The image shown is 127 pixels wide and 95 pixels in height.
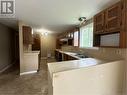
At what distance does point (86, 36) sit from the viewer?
15.7ft

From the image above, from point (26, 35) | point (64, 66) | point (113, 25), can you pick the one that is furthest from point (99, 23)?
point (26, 35)

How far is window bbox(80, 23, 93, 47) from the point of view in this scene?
4.33 meters

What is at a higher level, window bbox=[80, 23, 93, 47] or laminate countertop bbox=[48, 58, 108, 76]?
window bbox=[80, 23, 93, 47]

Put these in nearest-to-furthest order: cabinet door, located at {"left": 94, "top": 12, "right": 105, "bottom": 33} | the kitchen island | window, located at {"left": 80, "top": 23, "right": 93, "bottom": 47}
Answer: the kitchen island
cabinet door, located at {"left": 94, "top": 12, "right": 105, "bottom": 33}
window, located at {"left": 80, "top": 23, "right": 93, "bottom": 47}

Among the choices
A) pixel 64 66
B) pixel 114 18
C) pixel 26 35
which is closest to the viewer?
pixel 64 66

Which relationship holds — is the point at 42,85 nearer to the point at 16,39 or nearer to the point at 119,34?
the point at 119,34

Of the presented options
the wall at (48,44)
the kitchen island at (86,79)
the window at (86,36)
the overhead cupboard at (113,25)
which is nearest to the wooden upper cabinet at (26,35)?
the window at (86,36)

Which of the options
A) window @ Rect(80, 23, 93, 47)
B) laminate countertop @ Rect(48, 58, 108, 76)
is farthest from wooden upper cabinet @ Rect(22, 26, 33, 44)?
laminate countertop @ Rect(48, 58, 108, 76)

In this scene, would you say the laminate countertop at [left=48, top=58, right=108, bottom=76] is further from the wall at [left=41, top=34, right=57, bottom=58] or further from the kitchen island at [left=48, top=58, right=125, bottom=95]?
the wall at [left=41, top=34, right=57, bottom=58]

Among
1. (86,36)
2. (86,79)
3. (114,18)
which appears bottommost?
(86,79)

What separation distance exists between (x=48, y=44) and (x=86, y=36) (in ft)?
19.9

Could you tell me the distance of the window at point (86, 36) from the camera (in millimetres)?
4328

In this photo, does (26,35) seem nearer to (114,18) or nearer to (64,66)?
(64,66)

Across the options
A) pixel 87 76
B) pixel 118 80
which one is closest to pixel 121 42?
pixel 118 80
